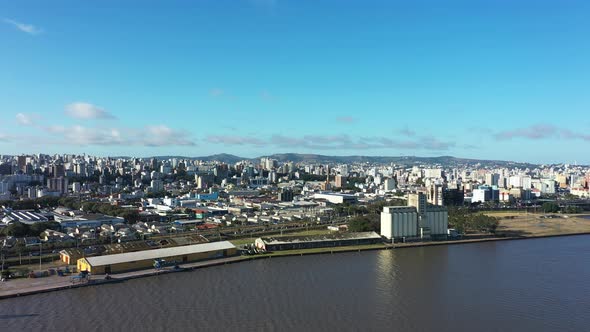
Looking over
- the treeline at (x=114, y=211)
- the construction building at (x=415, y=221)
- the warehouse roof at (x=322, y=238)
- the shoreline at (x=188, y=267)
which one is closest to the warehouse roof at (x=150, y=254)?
the shoreline at (x=188, y=267)

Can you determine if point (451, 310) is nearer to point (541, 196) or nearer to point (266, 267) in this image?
point (266, 267)

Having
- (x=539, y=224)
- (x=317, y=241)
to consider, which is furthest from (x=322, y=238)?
(x=539, y=224)

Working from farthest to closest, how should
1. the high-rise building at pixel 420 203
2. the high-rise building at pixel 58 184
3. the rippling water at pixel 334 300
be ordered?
1. the high-rise building at pixel 58 184
2. the high-rise building at pixel 420 203
3. the rippling water at pixel 334 300

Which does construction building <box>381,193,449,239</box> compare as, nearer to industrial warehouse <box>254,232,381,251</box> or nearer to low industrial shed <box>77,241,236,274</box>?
industrial warehouse <box>254,232,381,251</box>

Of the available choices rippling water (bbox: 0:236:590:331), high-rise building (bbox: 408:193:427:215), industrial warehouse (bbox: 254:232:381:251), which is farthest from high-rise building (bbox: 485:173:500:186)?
rippling water (bbox: 0:236:590:331)

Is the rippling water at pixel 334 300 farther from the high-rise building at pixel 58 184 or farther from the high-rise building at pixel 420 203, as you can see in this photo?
the high-rise building at pixel 58 184

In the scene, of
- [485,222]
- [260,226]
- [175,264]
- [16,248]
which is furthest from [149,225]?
[485,222]

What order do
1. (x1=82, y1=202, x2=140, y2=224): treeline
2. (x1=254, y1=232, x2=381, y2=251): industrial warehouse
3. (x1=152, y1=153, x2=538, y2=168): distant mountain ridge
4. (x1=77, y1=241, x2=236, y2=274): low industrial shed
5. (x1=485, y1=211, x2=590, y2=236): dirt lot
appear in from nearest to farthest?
1. (x1=77, y1=241, x2=236, y2=274): low industrial shed
2. (x1=254, y1=232, x2=381, y2=251): industrial warehouse
3. (x1=485, y1=211, x2=590, y2=236): dirt lot
4. (x1=82, y1=202, x2=140, y2=224): treeline
5. (x1=152, y1=153, x2=538, y2=168): distant mountain ridge
